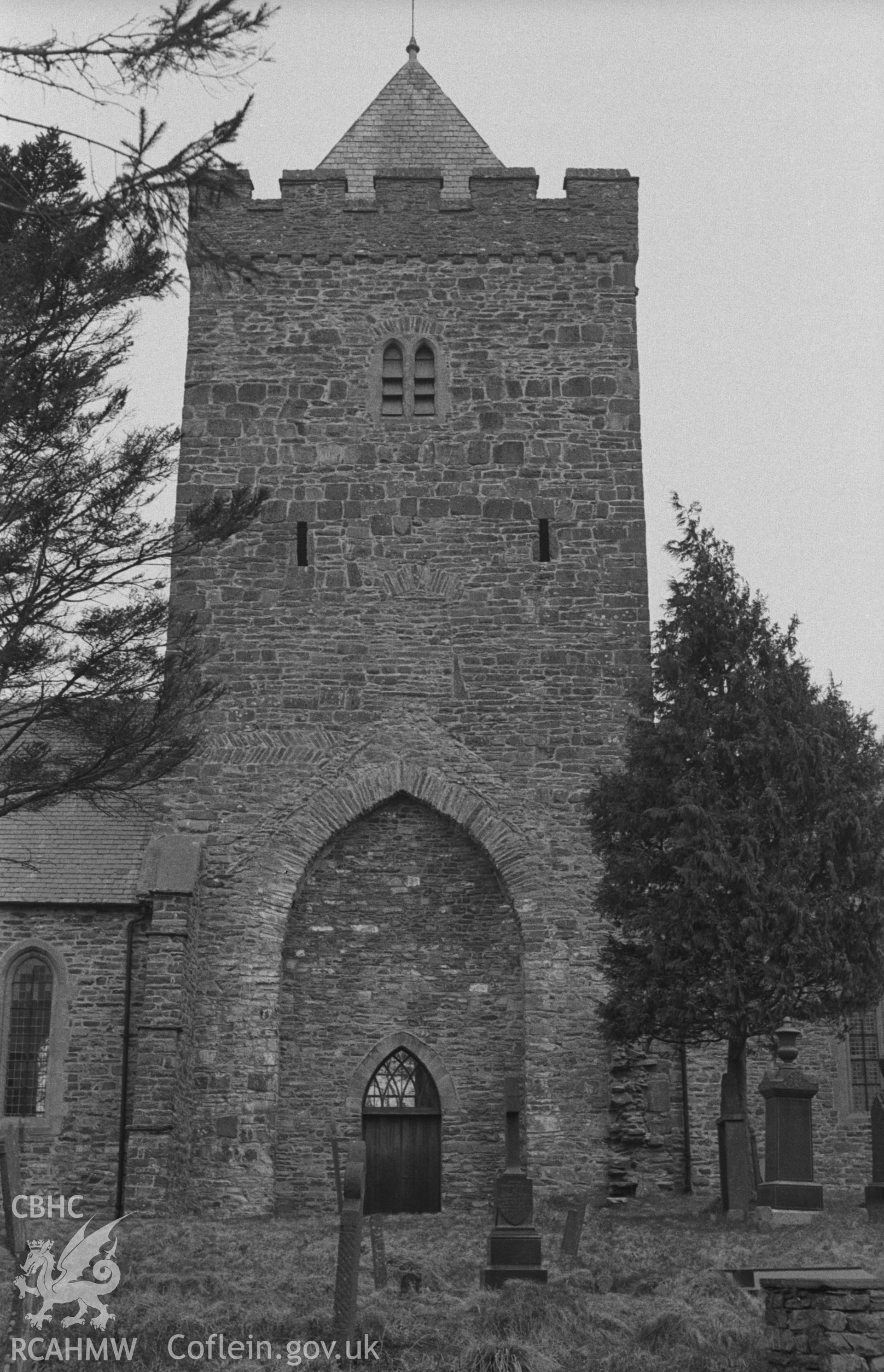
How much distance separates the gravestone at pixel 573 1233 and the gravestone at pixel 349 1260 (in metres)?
3.92

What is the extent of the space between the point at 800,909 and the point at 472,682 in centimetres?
625

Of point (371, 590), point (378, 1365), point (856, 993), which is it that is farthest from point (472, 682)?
point (378, 1365)

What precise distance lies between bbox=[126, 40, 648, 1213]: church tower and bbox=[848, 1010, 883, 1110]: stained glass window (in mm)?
4271

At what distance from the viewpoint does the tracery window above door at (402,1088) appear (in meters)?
21.1

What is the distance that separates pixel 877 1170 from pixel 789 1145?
197 cm

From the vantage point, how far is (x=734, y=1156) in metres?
17.4

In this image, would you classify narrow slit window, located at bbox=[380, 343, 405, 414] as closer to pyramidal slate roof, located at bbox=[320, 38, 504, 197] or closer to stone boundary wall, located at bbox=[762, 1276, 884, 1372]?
pyramidal slate roof, located at bbox=[320, 38, 504, 197]

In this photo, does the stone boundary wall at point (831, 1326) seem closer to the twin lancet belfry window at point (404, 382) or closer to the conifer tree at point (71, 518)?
the conifer tree at point (71, 518)

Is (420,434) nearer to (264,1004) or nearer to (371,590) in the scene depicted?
(371,590)

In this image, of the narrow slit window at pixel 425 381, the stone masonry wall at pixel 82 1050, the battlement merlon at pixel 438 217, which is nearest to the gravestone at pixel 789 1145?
the stone masonry wall at pixel 82 1050

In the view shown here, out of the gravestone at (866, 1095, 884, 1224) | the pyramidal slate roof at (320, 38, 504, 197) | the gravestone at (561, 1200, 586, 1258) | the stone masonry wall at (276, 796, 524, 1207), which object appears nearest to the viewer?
the gravestone at (561, 1200, 586, 1258)

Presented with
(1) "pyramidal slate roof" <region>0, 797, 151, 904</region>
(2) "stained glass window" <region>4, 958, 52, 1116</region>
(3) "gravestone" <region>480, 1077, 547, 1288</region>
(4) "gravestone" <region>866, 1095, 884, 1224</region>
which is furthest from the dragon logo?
(1) "pyramidal slate roof" <region>0, 797, 151, 904</region>

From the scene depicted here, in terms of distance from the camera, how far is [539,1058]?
20.6 meters

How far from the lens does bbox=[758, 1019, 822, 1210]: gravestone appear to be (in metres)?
16.1
